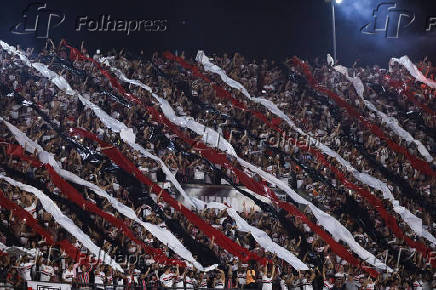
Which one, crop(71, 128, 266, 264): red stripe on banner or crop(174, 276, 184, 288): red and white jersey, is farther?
crop(71, 128, 266, 264): red stripe on banner

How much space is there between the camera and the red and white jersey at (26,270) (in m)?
9.95

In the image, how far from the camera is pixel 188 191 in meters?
11.9

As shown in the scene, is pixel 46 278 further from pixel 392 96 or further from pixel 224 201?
pixel 392 96

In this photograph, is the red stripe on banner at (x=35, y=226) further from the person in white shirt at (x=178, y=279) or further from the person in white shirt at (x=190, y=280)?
the person in white shirt at (x=190, y=280)

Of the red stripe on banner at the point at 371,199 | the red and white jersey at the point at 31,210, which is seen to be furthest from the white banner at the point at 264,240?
the red and white jersey at the point at 31,210

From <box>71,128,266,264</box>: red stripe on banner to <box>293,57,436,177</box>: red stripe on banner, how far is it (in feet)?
12.6

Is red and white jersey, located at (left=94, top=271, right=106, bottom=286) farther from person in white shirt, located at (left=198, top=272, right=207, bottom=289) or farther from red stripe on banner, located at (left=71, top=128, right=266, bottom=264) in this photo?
red stripe on banner, located at (left=71, top=128, right=266, bottom=264)

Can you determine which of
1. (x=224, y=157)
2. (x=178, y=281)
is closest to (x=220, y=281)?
(x=178, y=281)

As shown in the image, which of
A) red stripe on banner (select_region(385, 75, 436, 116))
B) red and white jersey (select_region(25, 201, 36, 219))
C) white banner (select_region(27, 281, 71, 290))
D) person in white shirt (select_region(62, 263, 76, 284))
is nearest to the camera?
white banner (select_region(27, 281, 71, 290))

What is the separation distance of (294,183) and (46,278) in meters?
4.87

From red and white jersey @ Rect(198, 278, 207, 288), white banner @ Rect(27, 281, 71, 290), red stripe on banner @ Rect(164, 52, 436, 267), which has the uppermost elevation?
red stripe on banner @ Rect(164, 52, 436, 267)

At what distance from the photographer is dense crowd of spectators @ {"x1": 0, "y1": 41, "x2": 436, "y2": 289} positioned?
10727 mm

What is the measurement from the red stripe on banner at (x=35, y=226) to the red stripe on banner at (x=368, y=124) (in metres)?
5.99

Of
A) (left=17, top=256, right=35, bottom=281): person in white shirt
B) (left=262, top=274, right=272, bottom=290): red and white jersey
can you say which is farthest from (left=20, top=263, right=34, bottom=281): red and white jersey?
(left=262, top=274, right=272, bottom=290): red and white jersey
